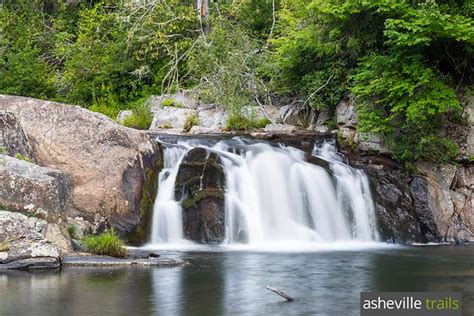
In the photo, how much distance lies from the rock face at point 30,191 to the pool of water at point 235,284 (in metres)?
1.64

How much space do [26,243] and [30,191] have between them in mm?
1325

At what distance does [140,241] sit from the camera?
14211 millimetres

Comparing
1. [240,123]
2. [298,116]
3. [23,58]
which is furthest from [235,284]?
[23,58]

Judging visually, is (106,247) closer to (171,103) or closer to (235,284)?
(235,284)

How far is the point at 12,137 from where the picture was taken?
44.9 ft

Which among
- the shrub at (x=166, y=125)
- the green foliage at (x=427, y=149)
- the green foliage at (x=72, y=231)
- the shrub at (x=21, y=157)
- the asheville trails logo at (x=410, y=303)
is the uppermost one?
the shrub at (x=166, y=125)

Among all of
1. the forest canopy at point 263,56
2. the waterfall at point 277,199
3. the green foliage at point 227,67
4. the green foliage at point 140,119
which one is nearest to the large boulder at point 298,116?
the forest canopy at point 263,56

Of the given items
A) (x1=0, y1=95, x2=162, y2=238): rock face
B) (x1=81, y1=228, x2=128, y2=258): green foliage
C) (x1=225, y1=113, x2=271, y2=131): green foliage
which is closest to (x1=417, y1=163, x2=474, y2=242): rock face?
(x1=225, y1=113, x2=271, y2=131): green foliage

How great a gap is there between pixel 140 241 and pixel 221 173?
246 cm

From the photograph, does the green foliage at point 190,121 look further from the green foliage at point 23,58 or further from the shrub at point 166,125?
the green foliage at point 23,58

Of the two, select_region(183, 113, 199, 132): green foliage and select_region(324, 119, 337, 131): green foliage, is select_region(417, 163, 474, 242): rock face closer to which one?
select_region(324, 119, 337, 131): green foliage

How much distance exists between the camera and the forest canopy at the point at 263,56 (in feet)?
53.5

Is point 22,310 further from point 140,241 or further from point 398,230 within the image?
point 398,230

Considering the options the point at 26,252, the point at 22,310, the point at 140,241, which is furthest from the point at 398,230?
the point at 22,310
